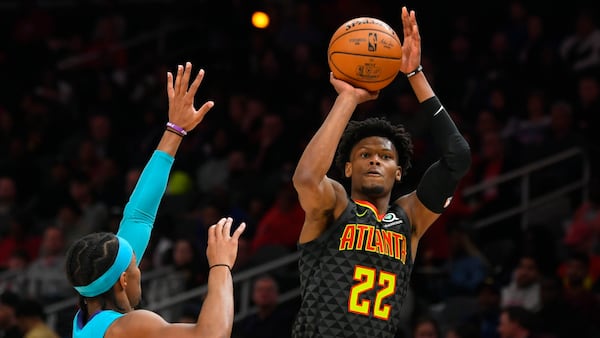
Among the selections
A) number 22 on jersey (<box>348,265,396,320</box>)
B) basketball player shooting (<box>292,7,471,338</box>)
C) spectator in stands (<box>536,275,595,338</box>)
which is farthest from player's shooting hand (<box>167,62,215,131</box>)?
spectator in stands (<box>536,275,595,338</box>)

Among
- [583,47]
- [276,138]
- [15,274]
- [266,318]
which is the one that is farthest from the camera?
[276,138]

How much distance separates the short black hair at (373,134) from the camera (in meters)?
5.91

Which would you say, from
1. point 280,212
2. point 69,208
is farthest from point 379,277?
point 69,208

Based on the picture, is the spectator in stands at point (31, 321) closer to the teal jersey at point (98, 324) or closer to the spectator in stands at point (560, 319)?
the spectator in stands at point (560, 319)

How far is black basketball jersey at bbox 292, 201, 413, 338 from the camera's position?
215 inches

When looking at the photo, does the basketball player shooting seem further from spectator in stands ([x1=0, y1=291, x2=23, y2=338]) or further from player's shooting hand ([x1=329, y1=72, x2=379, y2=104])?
spectator in stands ([x1=0, y1=291, x2=23, y2=338])

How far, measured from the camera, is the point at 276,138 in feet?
41.3

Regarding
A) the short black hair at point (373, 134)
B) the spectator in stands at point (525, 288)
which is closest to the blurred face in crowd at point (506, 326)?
the spectator in stands at point (525, 288)

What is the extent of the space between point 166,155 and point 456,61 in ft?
26.2

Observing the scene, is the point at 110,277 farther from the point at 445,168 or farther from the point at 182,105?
the point at 445,168

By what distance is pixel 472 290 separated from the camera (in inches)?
400

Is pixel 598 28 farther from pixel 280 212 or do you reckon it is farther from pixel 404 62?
pixel 404 62

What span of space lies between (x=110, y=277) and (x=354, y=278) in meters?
1.26

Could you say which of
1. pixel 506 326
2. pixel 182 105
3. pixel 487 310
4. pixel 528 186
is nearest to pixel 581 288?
pixel 487 310
